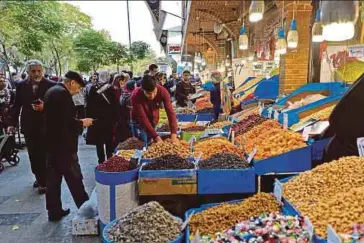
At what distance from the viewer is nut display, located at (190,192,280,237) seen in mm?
2672

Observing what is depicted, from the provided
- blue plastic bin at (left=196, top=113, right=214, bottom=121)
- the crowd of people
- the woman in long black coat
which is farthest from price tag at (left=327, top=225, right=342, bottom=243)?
blue plastic bin at (left=196, top=113, right=214, bottom=121)

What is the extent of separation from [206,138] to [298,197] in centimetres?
→ 207

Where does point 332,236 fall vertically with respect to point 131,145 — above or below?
above

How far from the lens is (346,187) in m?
2.70

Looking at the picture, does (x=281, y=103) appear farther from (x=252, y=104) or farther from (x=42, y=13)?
(x=42, y=13)

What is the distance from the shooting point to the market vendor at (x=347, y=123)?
3.30m

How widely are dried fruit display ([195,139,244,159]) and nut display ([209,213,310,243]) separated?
135 cm

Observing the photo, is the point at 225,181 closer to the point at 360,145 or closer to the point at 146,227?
the point at 146,227

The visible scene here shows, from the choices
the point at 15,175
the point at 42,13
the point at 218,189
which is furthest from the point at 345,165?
the point at 42,13

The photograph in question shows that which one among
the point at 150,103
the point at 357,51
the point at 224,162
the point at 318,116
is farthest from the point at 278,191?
the point at 357,51

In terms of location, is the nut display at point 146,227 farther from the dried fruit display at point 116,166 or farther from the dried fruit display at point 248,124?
the dried fruit display at point 248,124

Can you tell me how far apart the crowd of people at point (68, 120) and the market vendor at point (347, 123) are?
1867mm

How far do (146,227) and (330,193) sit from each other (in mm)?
1388

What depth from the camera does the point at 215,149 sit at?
400 cm
